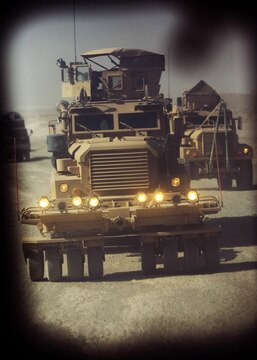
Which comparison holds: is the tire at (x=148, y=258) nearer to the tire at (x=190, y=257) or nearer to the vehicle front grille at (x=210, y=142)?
the tire at (x=190, y=257)

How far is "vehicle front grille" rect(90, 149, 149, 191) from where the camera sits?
353 inches

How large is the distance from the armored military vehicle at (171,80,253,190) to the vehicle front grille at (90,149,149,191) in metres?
7.85

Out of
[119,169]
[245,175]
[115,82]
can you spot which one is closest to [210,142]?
[245,175]

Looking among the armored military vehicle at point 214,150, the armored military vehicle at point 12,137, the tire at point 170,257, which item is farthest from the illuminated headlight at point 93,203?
the armored military vehicle at point 12,137

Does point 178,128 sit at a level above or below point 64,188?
above

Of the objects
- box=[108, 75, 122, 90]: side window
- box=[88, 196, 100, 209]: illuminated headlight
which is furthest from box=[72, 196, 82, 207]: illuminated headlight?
box=[108, 75, 122, 90]: side window

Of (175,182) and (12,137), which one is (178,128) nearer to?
(175,182)

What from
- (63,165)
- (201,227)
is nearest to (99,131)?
(63,165)

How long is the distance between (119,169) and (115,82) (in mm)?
4626

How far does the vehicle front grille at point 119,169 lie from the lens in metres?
8.97

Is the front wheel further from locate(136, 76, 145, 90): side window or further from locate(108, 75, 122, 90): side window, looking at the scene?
locate(108, 75, 122, 90): side window

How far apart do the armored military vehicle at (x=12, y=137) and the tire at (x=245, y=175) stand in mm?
16115

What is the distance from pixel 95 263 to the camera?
854 centimetres

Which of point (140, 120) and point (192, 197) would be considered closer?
point (192, 197)
